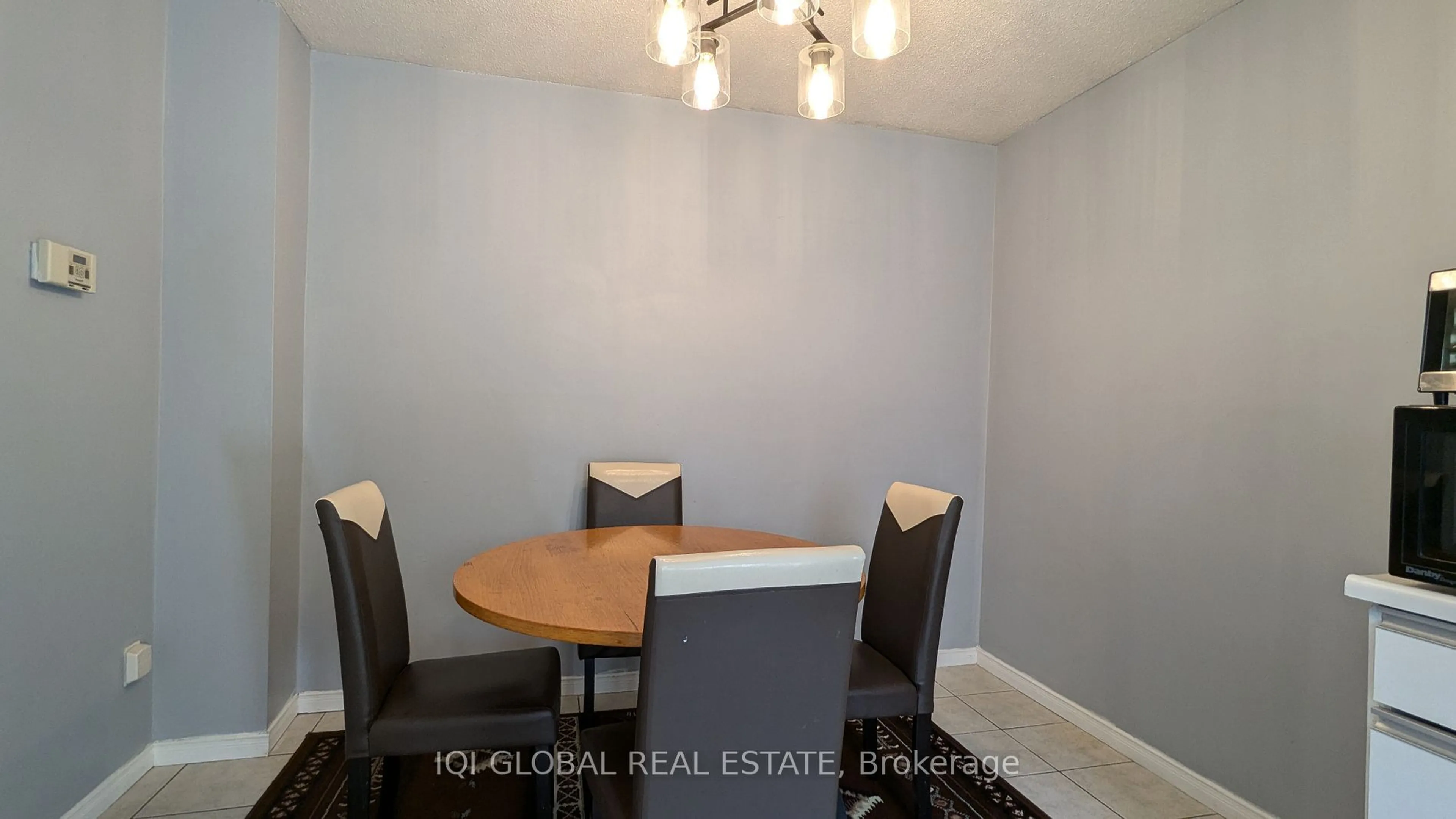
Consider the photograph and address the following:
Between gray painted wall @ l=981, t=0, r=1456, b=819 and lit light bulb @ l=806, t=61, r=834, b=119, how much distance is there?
1.31m

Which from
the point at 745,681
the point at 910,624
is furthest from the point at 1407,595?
the point at 745,681

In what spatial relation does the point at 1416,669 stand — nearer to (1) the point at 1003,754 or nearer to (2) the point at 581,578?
(1) the point at 1003,754

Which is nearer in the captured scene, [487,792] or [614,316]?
[487,792]

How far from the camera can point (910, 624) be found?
1.89m

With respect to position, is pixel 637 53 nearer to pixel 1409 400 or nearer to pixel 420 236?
pixel 420 236

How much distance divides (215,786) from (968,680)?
283 cm

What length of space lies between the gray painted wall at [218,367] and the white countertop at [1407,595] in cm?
286

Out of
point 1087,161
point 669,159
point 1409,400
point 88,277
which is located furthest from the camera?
point 669,159

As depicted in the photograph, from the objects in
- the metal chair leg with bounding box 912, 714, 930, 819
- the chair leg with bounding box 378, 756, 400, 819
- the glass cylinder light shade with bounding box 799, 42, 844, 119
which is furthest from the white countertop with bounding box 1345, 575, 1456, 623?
the chair leg with bounding box 378, 756, 400, 819

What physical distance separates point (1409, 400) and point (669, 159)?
252 cm

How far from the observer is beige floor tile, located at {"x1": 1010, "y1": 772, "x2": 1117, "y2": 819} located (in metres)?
2.05

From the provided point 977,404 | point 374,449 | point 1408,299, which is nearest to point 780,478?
point 977,404

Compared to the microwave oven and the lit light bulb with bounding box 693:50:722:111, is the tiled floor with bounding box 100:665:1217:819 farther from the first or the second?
the lit light bulb with bounding box 693:50:722:111

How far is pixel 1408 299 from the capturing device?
1713 mm
